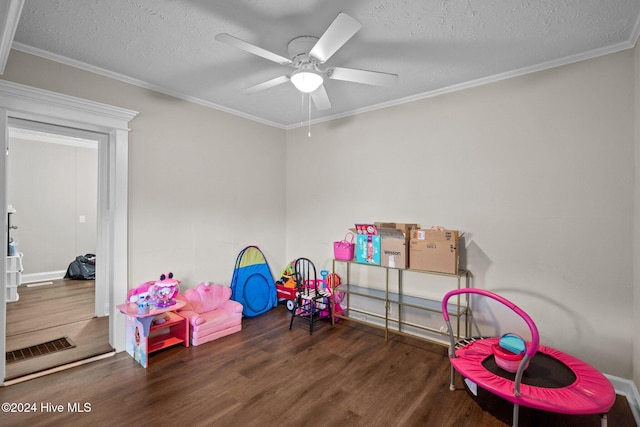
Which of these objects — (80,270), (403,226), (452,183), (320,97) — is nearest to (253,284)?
(403,226)

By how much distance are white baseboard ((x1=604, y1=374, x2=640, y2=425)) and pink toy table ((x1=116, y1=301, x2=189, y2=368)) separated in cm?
355

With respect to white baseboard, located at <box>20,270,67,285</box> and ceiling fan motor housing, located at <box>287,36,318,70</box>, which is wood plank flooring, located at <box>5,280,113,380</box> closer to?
white baseboard, located at <box>20,270,67,285</box>

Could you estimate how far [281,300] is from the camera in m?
4.26

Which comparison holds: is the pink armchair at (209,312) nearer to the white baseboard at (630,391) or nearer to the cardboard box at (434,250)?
the cardboard box at (434,250)

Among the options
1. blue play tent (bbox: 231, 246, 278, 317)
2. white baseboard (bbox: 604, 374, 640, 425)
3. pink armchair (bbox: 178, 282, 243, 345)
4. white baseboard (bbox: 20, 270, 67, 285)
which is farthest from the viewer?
white baseboard (bbox: 20, 270, 67, 285)

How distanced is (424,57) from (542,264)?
79.3 inches

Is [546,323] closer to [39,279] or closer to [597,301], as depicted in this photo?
[597,301]

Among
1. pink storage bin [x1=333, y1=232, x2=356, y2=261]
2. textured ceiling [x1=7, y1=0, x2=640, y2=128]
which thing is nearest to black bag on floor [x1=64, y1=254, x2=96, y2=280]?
textured ceiling [x1=7, y1=0, x2=640, y2=128]

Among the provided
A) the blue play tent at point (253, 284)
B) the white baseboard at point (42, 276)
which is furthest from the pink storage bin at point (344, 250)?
the white baseboard at point (42, 276)

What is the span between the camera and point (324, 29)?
6.74ft

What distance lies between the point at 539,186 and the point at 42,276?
747 cm

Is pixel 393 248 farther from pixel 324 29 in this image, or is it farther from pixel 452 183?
pixel 324 29

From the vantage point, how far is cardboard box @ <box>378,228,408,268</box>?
292cm

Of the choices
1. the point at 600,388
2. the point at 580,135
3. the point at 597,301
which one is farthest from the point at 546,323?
the point at 580,135
